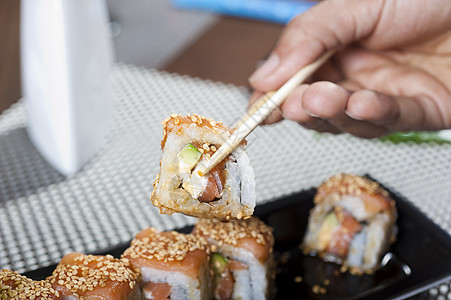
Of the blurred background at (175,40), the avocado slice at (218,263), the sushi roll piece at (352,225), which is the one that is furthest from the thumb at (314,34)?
the blurred background at (175,40)

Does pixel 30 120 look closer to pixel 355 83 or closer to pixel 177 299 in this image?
pixel 177 299

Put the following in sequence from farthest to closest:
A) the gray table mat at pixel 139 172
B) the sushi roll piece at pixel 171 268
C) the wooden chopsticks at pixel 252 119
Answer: the gray table mat at pixel 139 172 → the sushi roll piece at pixel 171 268 → the wooden chopsticks at pixel 252 119

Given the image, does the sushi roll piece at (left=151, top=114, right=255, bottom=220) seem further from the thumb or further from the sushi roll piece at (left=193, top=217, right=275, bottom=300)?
the thumb

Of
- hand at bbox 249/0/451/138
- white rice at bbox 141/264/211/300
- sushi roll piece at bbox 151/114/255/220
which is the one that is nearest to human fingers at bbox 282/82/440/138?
hand at bbox 249/0/451/138

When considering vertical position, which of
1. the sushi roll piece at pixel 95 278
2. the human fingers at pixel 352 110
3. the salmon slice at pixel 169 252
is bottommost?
the salmon slice at pixel 169 252

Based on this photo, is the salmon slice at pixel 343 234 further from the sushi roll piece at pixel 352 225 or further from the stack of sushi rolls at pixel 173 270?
the stack of sushi rolls at pixel 173 270

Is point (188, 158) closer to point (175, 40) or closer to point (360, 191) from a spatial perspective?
point (360, 191)
